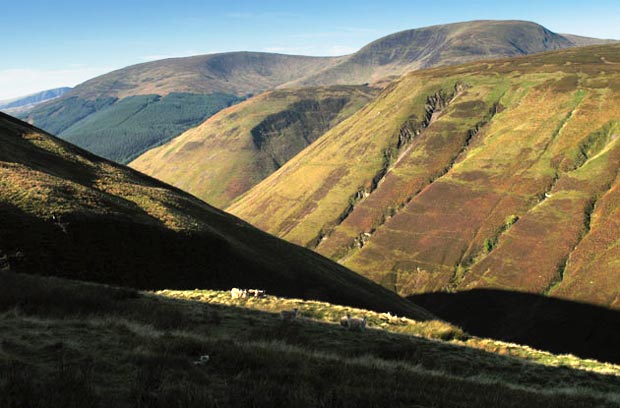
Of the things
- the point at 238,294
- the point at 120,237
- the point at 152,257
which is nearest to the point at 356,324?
the point at 238,294

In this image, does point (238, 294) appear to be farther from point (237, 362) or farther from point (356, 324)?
point (237, 362)

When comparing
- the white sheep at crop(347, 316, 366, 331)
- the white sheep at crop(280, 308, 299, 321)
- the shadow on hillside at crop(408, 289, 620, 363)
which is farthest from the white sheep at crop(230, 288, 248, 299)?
the shadow on hillside at crop(408, 289, 620, 363)

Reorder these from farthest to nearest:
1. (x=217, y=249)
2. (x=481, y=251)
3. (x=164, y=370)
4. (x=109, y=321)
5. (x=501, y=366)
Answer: (x=481, y=251), (x=217, y=249), (x=501, y=366), (x=109, y=321), (x=164, y=370)

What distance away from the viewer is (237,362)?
12.4m

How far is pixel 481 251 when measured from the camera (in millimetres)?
183000

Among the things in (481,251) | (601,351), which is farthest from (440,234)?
(601,351)

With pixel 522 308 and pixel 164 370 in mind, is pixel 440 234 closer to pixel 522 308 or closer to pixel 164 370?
pixel 522 308

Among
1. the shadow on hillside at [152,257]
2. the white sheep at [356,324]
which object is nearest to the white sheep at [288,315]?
the white sheep at [356,324]

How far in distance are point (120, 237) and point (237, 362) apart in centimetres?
3535

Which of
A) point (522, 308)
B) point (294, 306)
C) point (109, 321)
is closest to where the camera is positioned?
point (109, 321)

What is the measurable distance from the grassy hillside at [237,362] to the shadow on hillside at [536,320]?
12128 cm

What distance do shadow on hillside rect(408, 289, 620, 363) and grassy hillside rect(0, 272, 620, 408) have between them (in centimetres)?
12128

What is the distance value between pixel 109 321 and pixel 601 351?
142119mm

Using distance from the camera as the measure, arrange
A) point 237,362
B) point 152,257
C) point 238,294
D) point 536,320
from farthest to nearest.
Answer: point 536,320
point 152,257
point 238,294
point 237,362
